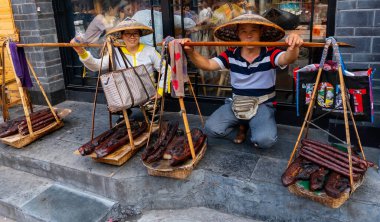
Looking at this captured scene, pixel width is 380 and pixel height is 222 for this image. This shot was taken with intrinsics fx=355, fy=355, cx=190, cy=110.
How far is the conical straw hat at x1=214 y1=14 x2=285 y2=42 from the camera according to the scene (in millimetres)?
3604

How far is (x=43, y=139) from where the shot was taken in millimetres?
4988

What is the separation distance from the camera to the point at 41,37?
6035 mm

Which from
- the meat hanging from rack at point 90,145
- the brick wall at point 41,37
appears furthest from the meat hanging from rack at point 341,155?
the brick wall at point 41,37

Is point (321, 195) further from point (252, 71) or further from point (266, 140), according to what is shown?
point (252, 71)

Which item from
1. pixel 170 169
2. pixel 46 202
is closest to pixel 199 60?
pixel 170 169

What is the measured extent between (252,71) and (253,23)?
600mm

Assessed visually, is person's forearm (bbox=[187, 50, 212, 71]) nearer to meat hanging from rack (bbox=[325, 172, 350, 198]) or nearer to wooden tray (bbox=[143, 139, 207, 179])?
wooden tray (bbox=[143, 139, 207, 179])

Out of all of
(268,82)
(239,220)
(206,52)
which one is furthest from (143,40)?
(239,220)

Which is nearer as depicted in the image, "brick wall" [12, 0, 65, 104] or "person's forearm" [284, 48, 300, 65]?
"person's forearm" [284, 48, 300, 65]

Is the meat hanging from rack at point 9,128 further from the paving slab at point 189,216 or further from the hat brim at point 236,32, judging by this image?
the hat brim at point 236,32

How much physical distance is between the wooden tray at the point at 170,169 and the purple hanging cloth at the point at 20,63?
2.47 m

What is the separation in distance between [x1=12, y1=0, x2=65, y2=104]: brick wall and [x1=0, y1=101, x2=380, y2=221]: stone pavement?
1980 millimetres

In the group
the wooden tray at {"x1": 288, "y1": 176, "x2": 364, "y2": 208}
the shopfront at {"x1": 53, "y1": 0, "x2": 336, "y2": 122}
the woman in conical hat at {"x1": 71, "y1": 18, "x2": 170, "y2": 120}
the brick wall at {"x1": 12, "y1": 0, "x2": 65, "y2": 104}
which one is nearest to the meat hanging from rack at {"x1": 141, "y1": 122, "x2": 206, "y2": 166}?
the woman in conical hat at {"x1": 71, "y1": 18, "x2": 170, "y2": 120}

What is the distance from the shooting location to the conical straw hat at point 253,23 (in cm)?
360
